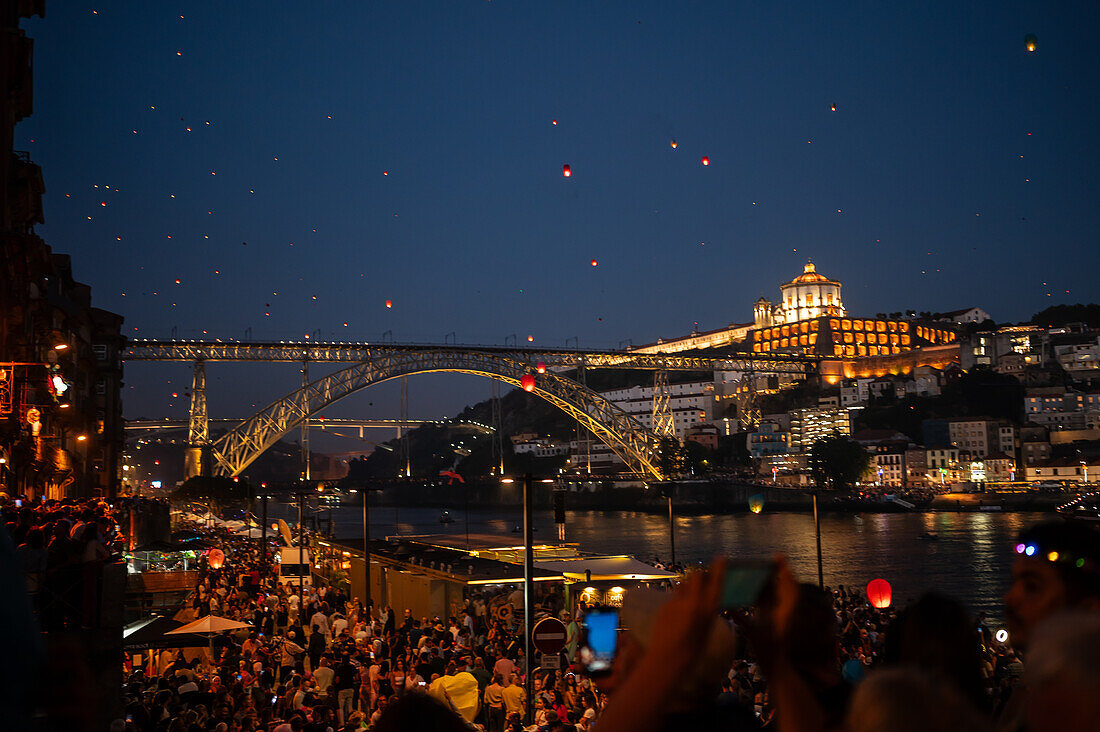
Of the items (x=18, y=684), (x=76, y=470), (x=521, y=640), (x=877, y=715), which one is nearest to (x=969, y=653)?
(x=877, y=715)

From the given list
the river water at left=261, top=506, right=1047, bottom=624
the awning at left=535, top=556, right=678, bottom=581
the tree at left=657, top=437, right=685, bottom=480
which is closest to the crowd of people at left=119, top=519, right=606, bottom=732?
the awning at left=535, top=556, right=678, bottom=581

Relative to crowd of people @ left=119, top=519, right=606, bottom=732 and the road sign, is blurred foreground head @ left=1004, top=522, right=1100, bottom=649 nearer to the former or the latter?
crowd of people @ left=119, top=519, right=606, bottom=732

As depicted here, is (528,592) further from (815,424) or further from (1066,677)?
(815,424)

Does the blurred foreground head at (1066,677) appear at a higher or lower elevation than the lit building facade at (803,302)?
lower

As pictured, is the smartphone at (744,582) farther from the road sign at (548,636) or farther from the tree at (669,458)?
the tree at (669,458)

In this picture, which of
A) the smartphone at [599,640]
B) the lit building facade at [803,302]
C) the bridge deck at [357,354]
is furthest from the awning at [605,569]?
the lit building facade at [803,302]

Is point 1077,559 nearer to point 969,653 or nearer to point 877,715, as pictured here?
point 969,653

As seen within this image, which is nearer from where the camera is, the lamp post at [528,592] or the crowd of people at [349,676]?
the crowd of people at [349,676]
